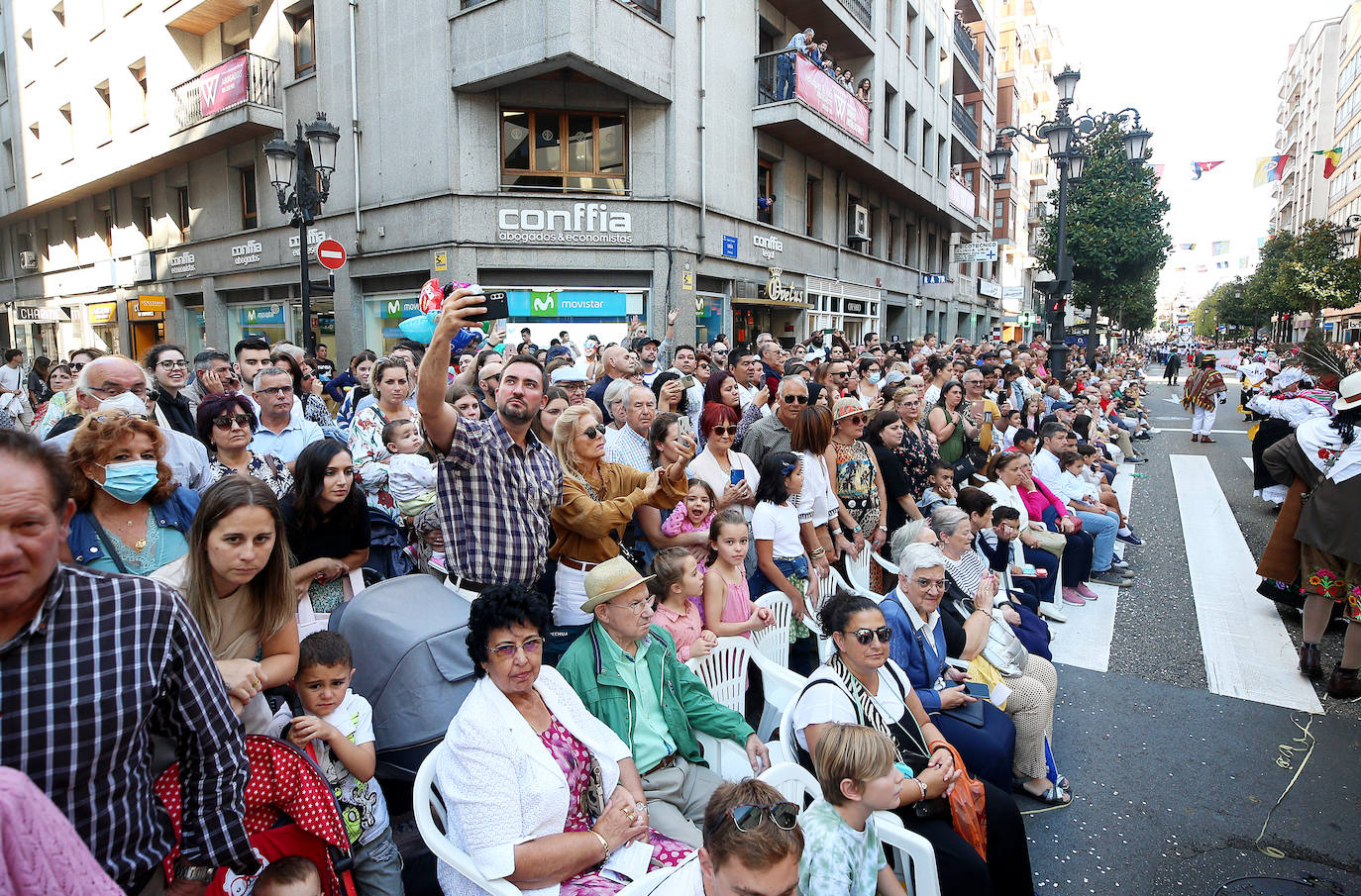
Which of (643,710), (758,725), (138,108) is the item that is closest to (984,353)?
(758,725)

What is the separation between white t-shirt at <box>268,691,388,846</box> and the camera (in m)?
2.64

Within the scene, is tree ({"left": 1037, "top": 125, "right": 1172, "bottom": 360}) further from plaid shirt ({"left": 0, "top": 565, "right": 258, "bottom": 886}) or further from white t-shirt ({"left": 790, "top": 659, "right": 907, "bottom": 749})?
plaid shirt ({"left": 0, "top": 565, "right": 258, "bottom": 886})

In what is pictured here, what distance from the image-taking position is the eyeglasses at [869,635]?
3.34m

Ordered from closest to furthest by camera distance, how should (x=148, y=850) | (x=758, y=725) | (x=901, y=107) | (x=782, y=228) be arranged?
(x=148, y=850)
(x=758, y=725)
(x=782, y=228)
(x=901, y=107)

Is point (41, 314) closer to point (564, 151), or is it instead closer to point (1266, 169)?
point (564, 151)

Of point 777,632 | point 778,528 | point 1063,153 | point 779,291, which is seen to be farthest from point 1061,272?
point 777,632

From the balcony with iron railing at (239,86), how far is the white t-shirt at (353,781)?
18.4 metres

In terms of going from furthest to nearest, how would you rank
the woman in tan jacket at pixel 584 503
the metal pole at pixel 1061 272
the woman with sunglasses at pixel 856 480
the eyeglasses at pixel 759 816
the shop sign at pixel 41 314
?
the shop sign at pixel 41 314 < the metal pole at pixel 1061 272 < the woman with sunglasses at pixel 856 480 < the woman in tan jacket at pixel 584 503 < the eyeglasses at pixel 759 816

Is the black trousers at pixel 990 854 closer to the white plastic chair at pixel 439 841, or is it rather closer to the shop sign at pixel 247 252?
the white plastic chair at pixel 439 841

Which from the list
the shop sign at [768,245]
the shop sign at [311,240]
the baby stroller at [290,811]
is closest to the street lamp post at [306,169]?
the shop sign at [311,240]

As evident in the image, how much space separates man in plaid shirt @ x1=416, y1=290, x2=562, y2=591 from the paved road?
2859 mm

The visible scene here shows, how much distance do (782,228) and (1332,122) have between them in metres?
70.8

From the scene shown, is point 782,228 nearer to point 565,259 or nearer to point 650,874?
point 565,259

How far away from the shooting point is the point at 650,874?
2480mm
